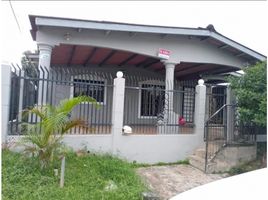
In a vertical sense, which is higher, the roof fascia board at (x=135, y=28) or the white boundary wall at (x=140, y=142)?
the roof fascia board at (x=135, y=28)

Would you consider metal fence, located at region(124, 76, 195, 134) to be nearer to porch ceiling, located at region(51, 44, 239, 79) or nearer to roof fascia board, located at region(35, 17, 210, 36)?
porch ceiling, located at region(51, 44, 239, 79)

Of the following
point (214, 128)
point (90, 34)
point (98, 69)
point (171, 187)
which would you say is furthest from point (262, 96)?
point (98, 69)

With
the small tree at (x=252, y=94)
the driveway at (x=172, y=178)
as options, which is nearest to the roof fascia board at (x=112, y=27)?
the small tree at (x=252, y=94)

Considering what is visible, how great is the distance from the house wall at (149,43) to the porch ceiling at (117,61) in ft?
3.32

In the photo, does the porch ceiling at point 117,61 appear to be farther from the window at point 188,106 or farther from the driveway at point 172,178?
the driveway at point 172,178

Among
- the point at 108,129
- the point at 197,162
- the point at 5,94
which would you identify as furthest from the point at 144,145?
the point at 5,94

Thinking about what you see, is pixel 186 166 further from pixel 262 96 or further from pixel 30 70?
pixel 30 70

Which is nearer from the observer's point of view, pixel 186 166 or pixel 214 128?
pixel 186 166

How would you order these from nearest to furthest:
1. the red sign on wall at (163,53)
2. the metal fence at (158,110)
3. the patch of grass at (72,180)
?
the patch of grass at (72,180), the metal fence at (158,110), the red sign on wall at (163,53)

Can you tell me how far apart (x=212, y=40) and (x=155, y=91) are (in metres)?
3.22

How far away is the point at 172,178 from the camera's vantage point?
6988mm

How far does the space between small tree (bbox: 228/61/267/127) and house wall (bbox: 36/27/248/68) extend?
95.8 inches

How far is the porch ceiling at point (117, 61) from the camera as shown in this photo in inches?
428

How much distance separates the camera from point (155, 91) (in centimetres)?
867
